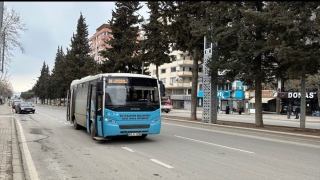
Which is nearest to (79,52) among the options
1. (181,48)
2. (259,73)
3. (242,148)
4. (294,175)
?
(181,48)

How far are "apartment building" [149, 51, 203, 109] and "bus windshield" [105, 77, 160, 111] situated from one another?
61.1 meters

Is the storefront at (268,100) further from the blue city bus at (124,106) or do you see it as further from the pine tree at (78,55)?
the blue city bus at (124,106)

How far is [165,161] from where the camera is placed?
838cm

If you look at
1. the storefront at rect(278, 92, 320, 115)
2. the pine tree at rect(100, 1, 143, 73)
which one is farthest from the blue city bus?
the storefront at rect(278, 92, 320, 115)

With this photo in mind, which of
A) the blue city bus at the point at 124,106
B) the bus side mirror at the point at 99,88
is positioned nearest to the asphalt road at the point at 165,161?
the blue city bus at the point at 124,106

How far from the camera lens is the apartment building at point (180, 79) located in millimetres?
75938

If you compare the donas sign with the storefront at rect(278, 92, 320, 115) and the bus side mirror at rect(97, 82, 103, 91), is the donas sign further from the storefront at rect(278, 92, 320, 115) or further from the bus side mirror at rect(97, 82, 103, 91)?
the bus side mirror at rect(97, 82, 103, 91)

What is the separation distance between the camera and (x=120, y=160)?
8.56 metres

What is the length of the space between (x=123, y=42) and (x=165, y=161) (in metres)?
32.2

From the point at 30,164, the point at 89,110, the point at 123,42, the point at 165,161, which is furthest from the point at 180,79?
the point at 30,164

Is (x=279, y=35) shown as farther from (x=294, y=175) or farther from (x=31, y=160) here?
(x=31, y=160)

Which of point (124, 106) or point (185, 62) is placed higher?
point (185, 62)

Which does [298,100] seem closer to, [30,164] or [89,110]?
[89,110]

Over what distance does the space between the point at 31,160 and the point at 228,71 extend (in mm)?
12972
